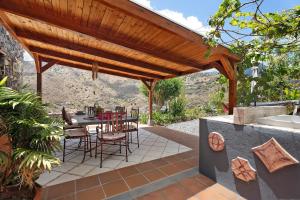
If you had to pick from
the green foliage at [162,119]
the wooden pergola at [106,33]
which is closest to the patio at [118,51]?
the wooden pergola at [106,33]

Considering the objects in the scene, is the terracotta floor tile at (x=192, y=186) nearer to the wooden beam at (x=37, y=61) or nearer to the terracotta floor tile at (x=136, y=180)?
the terracotta floor tile at (x=136, y=180)

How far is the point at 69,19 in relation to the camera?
231 cm

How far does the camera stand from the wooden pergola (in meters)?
2.02

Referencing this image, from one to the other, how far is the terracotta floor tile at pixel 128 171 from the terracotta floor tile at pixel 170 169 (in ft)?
1.46

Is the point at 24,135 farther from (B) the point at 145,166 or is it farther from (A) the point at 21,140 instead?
(B) the point at 145,166

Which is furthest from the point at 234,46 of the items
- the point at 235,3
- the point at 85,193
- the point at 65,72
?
the point at 65,72

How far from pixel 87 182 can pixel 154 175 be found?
0.97 meters

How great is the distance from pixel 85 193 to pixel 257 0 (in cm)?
278

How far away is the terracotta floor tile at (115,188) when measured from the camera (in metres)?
2.04

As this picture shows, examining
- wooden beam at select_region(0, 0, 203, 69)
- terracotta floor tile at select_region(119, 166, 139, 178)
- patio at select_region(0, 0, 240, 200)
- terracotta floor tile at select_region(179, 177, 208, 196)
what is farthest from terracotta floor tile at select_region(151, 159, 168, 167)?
wooden beam at select_region(0, 0, 203, 69)

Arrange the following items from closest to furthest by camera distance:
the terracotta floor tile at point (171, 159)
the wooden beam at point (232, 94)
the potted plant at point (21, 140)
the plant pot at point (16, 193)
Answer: the potted plant at point (21, 140) → the plant pot at point (16, 193) → the terracotta floor tile at point (171, 159) → the wooden beam at point (232, 94)

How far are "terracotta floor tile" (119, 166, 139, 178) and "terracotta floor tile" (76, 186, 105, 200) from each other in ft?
1.55

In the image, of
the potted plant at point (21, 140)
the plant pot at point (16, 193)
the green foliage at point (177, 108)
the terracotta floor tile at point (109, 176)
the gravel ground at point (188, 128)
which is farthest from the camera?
the green foliage at point (177, 108)

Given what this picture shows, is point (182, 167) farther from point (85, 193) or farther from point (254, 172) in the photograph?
point (85, 193)
